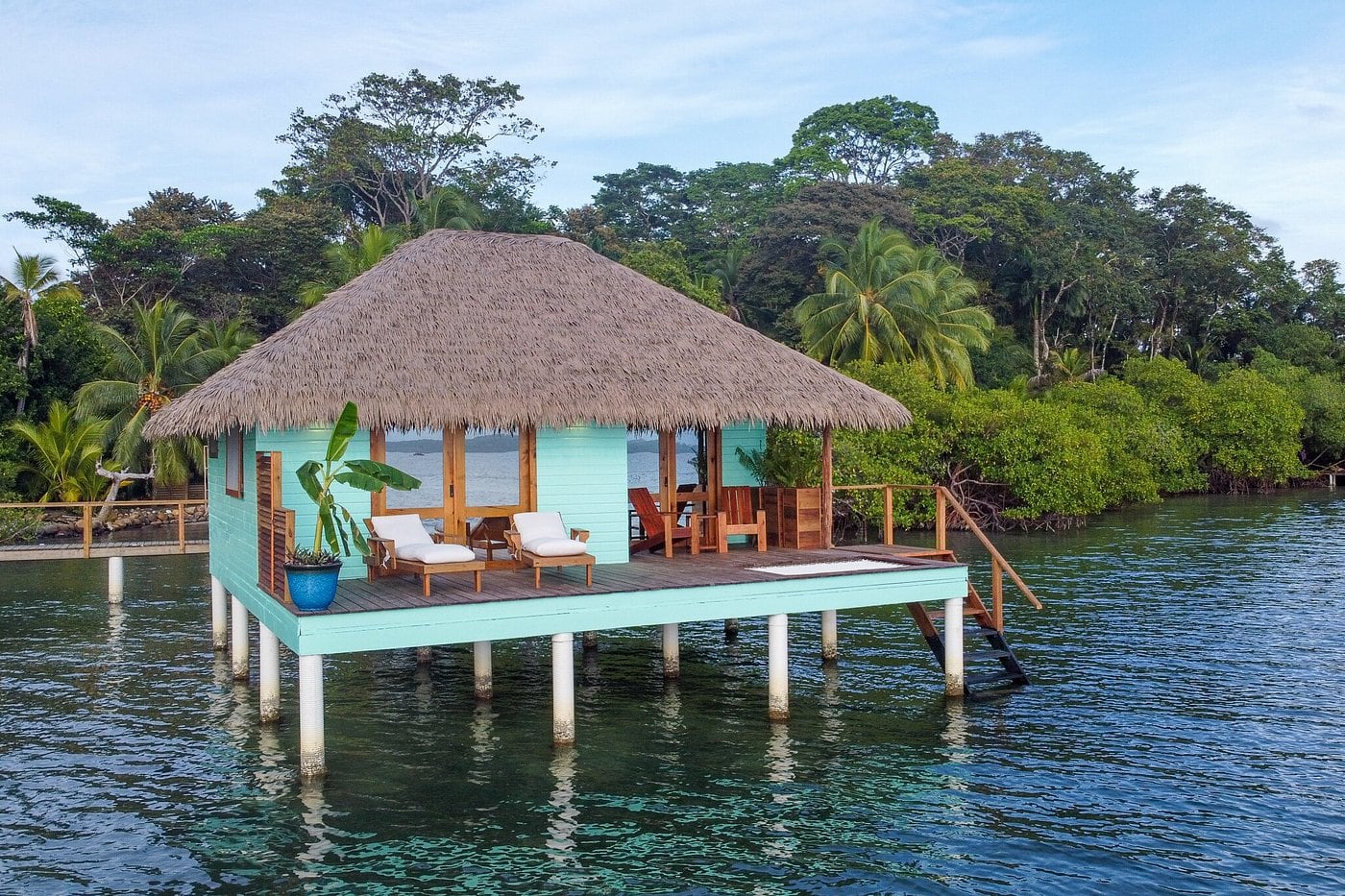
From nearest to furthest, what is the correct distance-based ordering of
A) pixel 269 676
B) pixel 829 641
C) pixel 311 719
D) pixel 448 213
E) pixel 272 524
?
pixel 311 719 < pixel 272 524 < pixel 269 676 < pixel 829 641 < pixel 448 213

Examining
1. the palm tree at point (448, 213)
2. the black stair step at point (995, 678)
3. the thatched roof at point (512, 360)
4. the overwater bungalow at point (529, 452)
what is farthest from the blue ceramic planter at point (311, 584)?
the palm tree at point (448, 213)

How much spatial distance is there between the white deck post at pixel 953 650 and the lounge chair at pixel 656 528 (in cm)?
290

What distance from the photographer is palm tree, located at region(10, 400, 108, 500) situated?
2867cm

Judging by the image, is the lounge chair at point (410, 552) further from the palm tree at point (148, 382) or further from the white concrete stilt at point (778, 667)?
the palm tree at point (148, 382)

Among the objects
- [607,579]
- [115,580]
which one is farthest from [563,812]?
[115,580]

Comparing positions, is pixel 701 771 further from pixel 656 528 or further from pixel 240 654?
pixel 240 654

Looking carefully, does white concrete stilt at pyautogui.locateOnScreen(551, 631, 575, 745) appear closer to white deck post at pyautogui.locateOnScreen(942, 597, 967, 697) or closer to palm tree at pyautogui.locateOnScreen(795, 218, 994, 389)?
white deck post at pyautogui.locateOnScreen(942, 597, 967, 697)

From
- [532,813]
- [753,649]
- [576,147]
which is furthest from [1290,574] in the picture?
[576,147]

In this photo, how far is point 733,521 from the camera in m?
14.1

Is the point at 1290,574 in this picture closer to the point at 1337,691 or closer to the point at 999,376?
the point at 1337,691

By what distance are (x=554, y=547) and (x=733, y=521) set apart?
3.84m

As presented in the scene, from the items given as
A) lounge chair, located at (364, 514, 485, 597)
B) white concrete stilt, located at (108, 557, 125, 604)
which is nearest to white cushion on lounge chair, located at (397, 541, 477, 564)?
lounge chair, located at (364, 514, 485, 597)

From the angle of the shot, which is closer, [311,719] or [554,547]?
[311,719]

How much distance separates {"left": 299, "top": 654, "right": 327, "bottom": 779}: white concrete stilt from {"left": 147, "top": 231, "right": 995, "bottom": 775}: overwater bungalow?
19 millimetres
